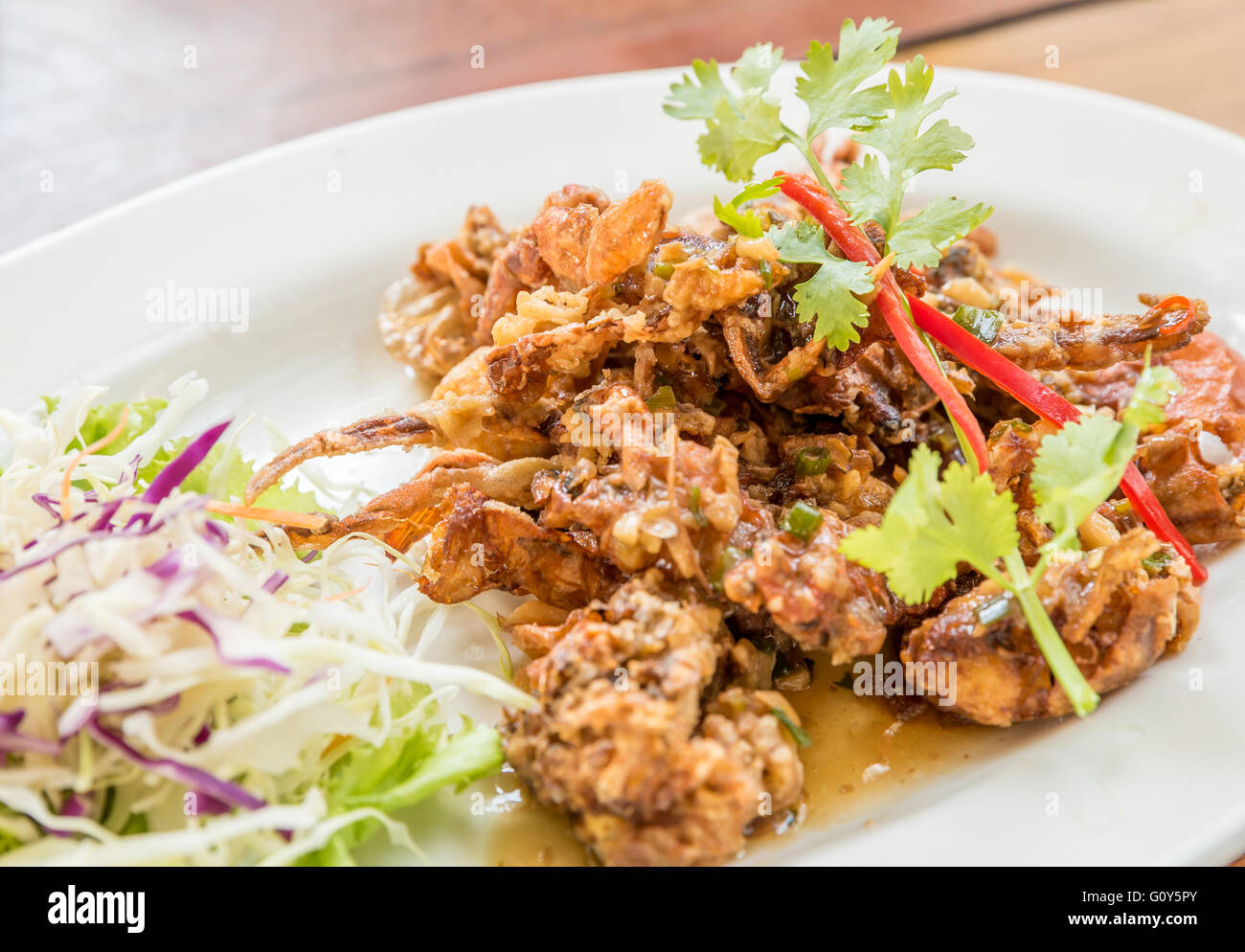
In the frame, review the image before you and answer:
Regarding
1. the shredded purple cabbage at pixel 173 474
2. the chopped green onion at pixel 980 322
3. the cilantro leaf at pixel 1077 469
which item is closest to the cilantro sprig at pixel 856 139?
the chopped green onion at pixel 980 322

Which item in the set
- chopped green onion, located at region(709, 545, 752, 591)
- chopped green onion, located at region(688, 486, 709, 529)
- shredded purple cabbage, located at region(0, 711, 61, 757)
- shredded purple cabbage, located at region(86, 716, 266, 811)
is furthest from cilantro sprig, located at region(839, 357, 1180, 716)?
shredded purple cabbage, located at region(0, 711, 61, 757)

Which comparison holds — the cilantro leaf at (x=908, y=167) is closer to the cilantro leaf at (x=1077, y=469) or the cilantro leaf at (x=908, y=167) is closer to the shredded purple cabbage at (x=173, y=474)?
the cilantro leaf at (x=1077, y=469)

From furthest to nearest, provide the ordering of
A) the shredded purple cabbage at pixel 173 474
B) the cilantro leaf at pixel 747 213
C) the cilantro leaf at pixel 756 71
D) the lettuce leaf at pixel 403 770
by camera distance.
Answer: the cilantro leaf at pixel 756 71 < the cilantro leaf at pixel 747 213 < the shredded purple cabbage at pixel 173 474 < the lettuce leaf at pixel 403 770

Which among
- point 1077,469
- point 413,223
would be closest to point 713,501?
point 1077,469

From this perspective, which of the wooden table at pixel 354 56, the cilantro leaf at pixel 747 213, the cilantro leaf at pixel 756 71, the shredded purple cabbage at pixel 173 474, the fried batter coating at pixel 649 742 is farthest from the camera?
the wooden table at pixel 354 56

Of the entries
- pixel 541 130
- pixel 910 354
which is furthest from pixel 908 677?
pixel 541 130
